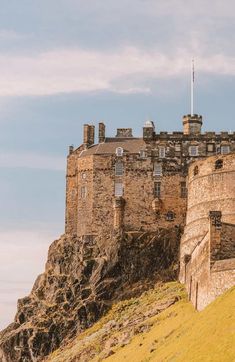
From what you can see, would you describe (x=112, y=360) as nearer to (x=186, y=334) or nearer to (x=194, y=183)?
(x=186, y=334)

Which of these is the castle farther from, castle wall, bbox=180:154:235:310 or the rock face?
the rock face

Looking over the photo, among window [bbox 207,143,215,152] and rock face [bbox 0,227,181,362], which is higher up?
window [bbox 207,143,215,152]

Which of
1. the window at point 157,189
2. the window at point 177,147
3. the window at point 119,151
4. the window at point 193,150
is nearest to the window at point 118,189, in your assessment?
the window at point 119,151

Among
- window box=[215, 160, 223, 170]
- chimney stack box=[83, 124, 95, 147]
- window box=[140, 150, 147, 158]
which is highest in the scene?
chimney stack box=[83, 124, 95, 147]

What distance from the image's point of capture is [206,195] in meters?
89.6

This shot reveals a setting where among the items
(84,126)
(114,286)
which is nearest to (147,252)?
(114,286)

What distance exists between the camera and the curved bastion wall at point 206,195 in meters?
87.1

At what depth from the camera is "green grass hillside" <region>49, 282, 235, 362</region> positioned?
56.0 meters

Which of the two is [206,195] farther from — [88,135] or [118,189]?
[88,135]

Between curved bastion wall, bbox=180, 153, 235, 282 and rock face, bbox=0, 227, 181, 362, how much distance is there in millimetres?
3332

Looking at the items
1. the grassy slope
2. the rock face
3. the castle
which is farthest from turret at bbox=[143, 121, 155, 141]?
the grassy slope

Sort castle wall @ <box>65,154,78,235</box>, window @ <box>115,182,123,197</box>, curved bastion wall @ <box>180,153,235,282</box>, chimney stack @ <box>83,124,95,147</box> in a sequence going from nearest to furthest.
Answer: curved bastion wall @ <box>180,153,235,282</box>
window @ <box>115,182,123,197</box>
castle wall @ <box>65,154,78,235</box>
chimney stack @ <box>83,124,95,147</box>

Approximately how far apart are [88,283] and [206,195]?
1630 centimetres

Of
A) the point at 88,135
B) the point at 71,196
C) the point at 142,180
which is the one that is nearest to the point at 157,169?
the point at 142,180
